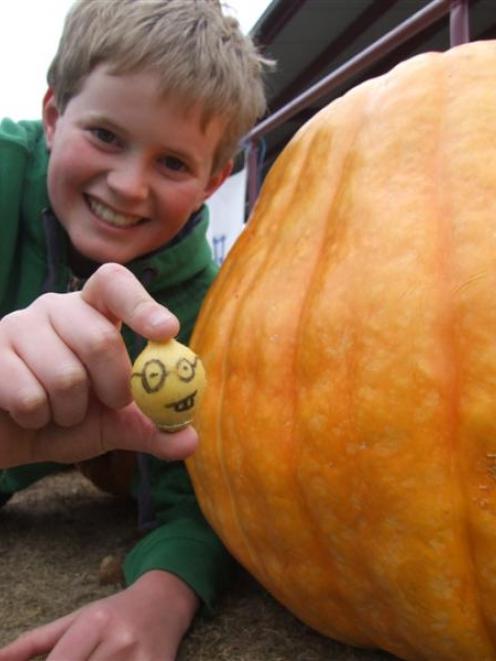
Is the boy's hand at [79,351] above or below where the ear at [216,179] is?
above

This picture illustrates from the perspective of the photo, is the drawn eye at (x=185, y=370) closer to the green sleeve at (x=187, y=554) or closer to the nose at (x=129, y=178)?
the green sleeve at (x=187, y=554)

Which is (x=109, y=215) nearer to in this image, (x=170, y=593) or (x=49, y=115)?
(x=49, y=115)

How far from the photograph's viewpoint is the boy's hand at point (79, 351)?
2.23ft

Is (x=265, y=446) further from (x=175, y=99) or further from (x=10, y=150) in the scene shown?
(x=10, y=150)

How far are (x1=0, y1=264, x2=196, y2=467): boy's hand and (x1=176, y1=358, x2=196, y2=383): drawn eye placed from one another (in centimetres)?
3

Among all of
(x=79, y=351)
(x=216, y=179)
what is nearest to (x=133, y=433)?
(x=79, y=351)

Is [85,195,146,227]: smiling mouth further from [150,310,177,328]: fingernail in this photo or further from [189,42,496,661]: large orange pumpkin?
[150,310,177,328]: fingernail

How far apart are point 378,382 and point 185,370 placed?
0.74ft

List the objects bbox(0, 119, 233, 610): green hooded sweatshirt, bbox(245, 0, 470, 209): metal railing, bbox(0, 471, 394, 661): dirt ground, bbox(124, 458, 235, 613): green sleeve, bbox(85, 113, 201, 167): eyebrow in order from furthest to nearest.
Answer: bbox(245, 0, 470, 209): metal railing, bbox(0, 119, 233, 610): green hooded sweatshirt, bbox(85, 113, 201, 167): eyebrow, bbox(124, 458, 235, 613): green sleeve, bbox(0, 471, 394, 661): dirt ground

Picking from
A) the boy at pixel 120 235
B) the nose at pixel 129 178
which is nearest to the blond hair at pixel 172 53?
the boy at pixel 120 235

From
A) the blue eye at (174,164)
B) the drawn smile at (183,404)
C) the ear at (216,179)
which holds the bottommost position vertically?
the ear at (216,179)

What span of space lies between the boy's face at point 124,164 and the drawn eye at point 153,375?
2.13 ft

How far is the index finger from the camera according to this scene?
2.12 feet

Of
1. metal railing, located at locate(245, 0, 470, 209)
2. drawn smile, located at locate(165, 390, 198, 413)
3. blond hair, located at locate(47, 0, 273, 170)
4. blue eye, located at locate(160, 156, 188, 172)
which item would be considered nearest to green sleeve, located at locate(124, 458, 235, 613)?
drawn smile, located at locate(165, 390, 198, 413)
